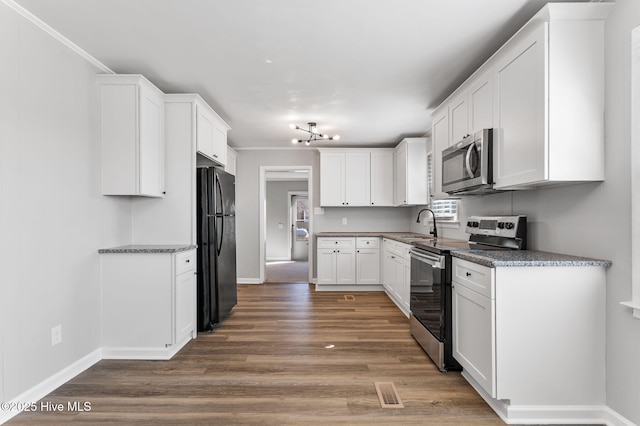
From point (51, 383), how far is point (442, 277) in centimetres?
282

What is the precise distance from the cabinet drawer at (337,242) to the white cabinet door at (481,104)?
2.81m

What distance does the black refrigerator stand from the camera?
3.31 meters

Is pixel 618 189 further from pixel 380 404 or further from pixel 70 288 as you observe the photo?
pixel 70 288

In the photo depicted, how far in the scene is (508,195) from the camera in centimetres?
276

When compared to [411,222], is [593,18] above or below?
above

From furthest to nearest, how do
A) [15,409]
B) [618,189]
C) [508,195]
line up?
[508,195] < [15,409] < [618,189]

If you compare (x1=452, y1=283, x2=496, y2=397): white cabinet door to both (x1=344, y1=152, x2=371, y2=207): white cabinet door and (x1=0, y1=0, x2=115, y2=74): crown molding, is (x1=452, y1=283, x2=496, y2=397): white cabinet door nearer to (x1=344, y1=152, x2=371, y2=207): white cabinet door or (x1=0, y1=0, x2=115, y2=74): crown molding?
(x1=344, y1=152, x2=371, y2=207): white cabinet door

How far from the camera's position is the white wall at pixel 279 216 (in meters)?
9.27

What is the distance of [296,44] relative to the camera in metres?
2.40

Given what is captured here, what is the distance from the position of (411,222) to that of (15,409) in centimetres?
516

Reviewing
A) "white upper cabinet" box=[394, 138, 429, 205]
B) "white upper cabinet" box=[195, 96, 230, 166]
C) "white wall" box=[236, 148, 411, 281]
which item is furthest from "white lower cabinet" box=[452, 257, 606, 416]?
"white wall" box=[236, 148, 411, 281]

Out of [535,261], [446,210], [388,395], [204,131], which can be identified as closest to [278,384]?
[388,395]

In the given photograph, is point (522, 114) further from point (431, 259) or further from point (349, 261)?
point (349, 261)

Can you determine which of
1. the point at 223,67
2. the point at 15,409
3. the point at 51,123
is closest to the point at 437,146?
the point at 223,67
